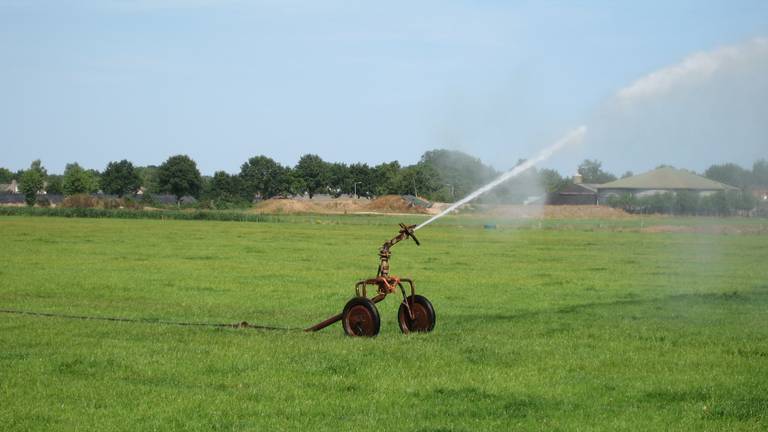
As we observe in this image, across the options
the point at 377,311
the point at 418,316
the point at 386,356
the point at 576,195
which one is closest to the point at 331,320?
the point at 377,311

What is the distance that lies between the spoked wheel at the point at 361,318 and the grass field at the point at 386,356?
1.05 ft

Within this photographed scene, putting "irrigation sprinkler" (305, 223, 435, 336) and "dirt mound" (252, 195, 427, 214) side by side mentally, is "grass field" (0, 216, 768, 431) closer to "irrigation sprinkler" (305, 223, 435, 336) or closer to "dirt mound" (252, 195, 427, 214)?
"irrigation sprinkler" (305, 223, 435, 336)

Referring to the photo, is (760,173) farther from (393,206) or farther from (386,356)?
(393,206)

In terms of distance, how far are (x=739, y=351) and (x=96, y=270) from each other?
25.9 m

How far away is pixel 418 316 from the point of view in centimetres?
1864

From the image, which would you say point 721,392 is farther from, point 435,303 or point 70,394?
point 435,303

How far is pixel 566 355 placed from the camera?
53.0 feet

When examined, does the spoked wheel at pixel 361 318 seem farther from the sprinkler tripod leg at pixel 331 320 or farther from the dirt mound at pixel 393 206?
the dirt mound at pixel 393 206

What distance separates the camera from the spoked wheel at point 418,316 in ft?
60.7

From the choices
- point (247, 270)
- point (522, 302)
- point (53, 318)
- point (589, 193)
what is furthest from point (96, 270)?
point (589, 193)

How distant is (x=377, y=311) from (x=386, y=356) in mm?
2057

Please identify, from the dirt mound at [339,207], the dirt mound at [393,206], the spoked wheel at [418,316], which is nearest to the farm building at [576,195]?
the dirt mound at [339,207]

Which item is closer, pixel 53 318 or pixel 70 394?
pixel 70 394

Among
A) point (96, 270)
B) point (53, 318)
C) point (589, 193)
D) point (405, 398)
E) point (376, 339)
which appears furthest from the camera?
point (589, 193)
